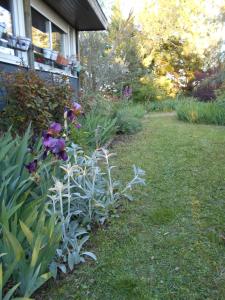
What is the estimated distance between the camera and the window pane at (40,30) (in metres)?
5.54

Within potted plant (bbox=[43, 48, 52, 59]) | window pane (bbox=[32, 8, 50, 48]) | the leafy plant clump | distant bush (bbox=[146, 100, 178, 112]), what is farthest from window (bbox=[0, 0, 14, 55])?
distant bush (bbox=[146, 100, 178, 112])

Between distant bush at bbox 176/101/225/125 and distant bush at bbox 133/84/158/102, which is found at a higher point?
distant bush at bbox 133/84/158/102

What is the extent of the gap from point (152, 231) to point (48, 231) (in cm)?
102

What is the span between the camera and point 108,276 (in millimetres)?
1785

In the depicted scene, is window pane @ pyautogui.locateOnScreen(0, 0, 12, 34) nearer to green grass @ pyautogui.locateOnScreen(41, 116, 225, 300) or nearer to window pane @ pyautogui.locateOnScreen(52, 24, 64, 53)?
window pane @ pyautogui.locateOnScreen(52, 24, 64, 53)

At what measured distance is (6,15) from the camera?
426 cm

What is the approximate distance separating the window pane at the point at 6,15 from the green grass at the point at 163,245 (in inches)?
113

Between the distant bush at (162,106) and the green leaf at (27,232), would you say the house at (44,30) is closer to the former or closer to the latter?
the green leaf at (27,232)

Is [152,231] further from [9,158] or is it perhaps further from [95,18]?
[95,18]

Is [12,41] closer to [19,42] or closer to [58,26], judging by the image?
[19,42]

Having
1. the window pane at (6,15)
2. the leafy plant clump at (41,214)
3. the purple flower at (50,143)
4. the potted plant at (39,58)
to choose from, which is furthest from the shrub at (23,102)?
the potted plant at (39,58)

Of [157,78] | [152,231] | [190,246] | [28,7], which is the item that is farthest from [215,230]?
[157,78]

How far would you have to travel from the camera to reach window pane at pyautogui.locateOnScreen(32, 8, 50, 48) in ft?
18.2

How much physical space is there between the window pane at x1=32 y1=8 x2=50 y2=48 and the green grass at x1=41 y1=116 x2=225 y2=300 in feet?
11.8
